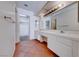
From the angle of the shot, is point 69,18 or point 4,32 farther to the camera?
point 69,18

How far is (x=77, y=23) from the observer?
235 centimetres

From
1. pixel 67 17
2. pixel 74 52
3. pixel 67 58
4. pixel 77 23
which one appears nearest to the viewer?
pixel 74 52

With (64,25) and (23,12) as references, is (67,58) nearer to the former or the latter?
(64,25)

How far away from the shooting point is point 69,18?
2697 millimetres

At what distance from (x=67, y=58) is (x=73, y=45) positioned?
0.40 metres

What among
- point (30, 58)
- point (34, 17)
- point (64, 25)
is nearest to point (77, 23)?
point (64, 25)

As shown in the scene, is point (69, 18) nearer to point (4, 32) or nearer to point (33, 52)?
point (33, 52)

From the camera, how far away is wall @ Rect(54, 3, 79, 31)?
7.95 ft

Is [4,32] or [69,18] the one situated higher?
[69,18]

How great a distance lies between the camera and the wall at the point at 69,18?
7.95ft

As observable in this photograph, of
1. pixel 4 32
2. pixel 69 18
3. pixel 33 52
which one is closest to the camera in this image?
pixel 4 32

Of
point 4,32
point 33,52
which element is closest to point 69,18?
point 33,52

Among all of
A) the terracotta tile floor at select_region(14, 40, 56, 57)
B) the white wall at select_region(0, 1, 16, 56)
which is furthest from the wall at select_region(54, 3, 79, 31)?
the white wall at select_region(0, 1, 16, 56)

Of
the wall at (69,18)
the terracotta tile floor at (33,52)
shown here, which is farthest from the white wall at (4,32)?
the wall at (69,18)
